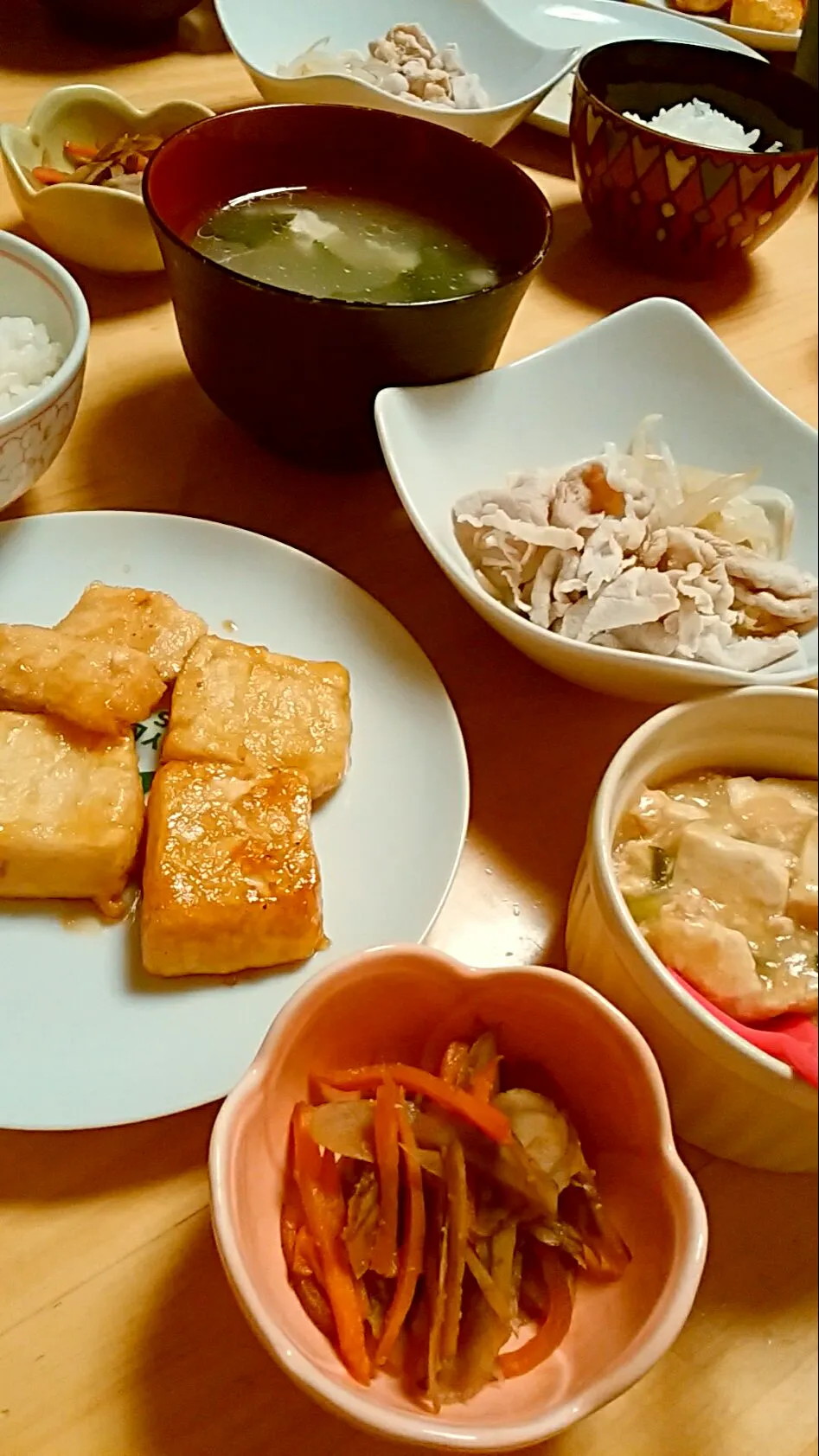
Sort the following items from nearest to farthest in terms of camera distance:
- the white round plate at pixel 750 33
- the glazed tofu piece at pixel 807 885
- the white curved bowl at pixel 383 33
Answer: the glazed tofu piece at pixel 807 885 < the white curved bowl at pixel 383 33 < the white round plate at pixel 750 33

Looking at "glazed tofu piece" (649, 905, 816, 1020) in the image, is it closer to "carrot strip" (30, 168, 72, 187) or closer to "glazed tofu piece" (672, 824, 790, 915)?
"glazed tofu piece" (672, 824, 790, 915)

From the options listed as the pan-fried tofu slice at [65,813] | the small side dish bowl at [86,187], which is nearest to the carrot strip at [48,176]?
the small side dish bowl at [86,187]

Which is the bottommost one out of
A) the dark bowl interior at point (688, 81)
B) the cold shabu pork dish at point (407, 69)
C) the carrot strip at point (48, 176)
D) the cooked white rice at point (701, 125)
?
the carrot strip at point (48, 176)

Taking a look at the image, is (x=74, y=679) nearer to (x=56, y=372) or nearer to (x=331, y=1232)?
(x=56, y=372)

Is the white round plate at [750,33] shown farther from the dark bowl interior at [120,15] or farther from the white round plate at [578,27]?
the dark bowl interior at [120,15]

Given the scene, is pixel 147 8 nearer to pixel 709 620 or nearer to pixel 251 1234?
pixel 709 620


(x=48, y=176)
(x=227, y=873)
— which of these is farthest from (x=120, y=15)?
(x=227, y=873)

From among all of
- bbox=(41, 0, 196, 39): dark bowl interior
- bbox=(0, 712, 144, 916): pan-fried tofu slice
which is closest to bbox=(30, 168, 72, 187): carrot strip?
bbox=(41, 0, 196, 39): dark bowl interior
